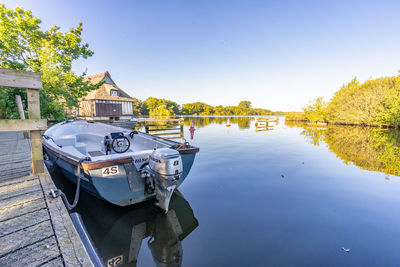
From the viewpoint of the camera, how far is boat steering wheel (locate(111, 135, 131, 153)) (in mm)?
4276

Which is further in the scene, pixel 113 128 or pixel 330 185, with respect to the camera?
pixel 113 128

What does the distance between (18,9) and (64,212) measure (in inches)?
725

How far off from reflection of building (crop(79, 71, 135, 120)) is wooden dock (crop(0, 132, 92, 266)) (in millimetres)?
20855

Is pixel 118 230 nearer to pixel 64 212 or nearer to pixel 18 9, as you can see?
pixel 64 212

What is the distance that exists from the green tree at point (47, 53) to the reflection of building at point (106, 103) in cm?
653

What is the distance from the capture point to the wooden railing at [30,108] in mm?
2432

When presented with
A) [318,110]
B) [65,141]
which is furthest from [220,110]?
[65,141]

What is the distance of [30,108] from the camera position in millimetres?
2650

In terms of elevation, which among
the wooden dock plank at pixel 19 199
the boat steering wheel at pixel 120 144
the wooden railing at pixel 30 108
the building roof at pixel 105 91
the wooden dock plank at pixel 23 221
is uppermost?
the building roof at pixel 105 91

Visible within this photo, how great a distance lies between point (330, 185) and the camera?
191 inches

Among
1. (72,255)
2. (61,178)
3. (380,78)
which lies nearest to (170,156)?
(72,255)

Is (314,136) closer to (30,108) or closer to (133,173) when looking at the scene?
(133,173)

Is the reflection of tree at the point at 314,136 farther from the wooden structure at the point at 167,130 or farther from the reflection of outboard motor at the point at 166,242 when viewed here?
the reflection of outboard motor at the point at 166,242

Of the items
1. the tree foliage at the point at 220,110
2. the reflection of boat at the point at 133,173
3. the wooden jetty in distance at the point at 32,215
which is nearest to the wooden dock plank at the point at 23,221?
the wooden jetty in distance at the point at 32,215
